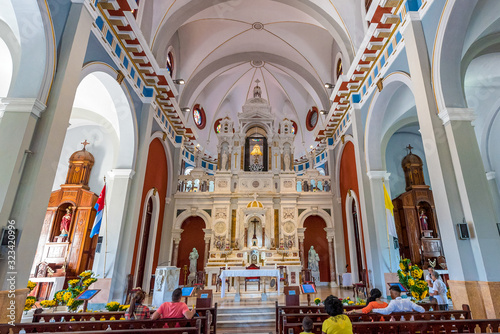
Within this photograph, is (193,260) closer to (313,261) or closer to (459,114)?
(313,261)

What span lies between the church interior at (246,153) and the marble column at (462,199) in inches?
1.1

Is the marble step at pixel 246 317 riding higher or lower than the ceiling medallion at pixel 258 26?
lower

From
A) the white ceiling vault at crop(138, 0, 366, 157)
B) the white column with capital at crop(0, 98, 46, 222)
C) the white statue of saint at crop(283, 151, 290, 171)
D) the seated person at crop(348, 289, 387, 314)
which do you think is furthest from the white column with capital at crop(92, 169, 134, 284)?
the white statue of saint at crop(283, 151, 290, 171)

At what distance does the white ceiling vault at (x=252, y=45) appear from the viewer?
10.1m

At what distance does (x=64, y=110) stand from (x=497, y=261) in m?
8.54

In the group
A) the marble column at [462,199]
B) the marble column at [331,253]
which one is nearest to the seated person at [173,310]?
the marble column at [462,199]

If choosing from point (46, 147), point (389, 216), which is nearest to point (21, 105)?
point (46, 147)

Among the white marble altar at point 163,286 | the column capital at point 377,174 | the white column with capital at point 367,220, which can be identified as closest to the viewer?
the white marble altar at point 163,286

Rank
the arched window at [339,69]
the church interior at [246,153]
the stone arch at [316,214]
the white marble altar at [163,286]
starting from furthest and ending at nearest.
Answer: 1. the stone arch at [316,214]
2. the arched window at [339,69]
3. the white marble altar at [163,286]
4. the church interior at [246,153]

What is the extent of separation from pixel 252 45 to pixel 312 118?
6.23 m

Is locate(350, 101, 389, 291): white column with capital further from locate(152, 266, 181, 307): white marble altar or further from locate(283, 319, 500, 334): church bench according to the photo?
locate(152, 266, 181, 307): white marble altar

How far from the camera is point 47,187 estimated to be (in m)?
5.08

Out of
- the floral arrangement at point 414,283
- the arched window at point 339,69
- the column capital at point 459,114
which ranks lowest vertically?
the floral arrangement at point 414,283

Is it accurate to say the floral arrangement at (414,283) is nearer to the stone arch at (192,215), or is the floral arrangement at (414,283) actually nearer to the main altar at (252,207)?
the main altar at (252,207)
